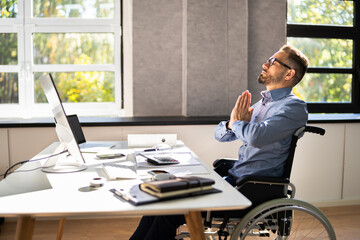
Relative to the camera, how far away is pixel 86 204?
1365 millimetres

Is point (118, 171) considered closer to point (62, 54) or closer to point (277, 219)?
point (277, 219)

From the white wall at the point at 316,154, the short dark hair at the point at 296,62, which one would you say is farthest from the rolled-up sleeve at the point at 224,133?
the white wall at the point at 316,154

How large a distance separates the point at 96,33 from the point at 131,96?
2.32ft

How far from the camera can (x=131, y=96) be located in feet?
12.2

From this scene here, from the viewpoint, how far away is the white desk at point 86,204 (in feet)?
4.29

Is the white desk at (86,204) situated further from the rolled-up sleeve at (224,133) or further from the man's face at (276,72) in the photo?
the man's face at (276,72)

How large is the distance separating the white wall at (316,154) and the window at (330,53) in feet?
1.78

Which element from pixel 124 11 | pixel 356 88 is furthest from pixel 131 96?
pixel 356 88

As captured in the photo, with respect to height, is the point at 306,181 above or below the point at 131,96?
below

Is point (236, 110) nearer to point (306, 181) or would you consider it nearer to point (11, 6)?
point (306, 181)

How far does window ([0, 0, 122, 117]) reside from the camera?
12.0ft

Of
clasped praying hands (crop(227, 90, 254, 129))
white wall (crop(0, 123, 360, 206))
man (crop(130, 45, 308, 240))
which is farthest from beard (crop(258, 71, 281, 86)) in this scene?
white wall (crop(0, 123, 360, 206))

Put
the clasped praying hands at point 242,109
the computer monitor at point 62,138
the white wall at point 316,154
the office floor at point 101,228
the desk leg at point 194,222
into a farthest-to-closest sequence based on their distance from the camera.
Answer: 1. the white wall at point 316,154
2. the office floor at point 101,228
3. the clasped praying hands at point 242,109
4. the computer monitor at point 62,138
5. the desk leg at point 194,222

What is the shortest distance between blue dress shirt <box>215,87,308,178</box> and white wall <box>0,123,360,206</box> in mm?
1164
